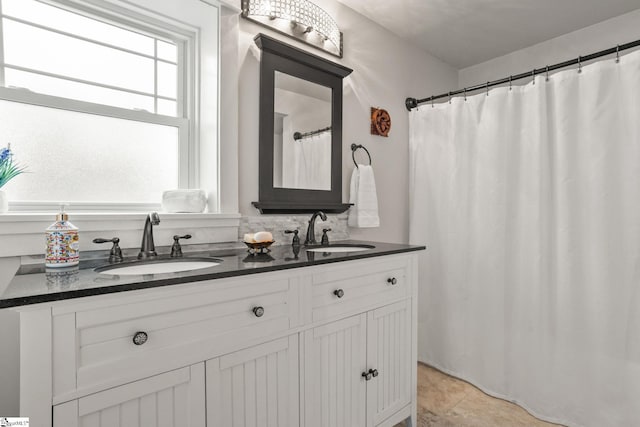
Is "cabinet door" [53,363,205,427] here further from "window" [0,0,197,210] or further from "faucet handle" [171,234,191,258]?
"window" [0,0,197,210]

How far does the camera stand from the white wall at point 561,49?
2.12 metres

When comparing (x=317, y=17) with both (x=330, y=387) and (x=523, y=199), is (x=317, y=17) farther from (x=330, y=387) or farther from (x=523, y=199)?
(x=330, y=387)

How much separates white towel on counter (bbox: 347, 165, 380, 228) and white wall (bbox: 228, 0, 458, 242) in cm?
7

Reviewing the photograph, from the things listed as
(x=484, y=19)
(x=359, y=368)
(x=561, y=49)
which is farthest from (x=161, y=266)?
(x=561, y=49)

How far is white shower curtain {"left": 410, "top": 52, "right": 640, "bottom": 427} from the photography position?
65.2 inches

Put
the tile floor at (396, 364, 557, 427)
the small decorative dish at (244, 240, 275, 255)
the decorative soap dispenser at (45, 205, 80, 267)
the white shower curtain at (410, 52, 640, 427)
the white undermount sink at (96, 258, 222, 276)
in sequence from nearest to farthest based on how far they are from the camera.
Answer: the decorative soap dispenser at (45, 205, 80, 267), the white undermount sink at (96, 258, 222, 276), the small decorative dish at (244, 240, 275, 255), the white shower curtain at (410, 52, 640, 427), the tile floor at (396, 364, 557, 427)

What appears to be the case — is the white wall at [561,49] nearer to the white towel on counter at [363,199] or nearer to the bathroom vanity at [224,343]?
the white towel on counter at [363,199]

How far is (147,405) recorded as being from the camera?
918 mm

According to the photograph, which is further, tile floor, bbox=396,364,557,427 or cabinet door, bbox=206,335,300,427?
tile floor, bbox=396,364,557,427

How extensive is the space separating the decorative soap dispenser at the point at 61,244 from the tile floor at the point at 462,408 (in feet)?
5.67

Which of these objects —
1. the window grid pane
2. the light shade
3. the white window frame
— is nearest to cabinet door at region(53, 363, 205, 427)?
the white window frame

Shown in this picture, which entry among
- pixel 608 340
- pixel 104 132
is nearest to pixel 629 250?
pixel 608 340

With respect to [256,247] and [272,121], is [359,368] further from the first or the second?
[272,121]

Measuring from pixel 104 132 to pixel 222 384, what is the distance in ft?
3.80
